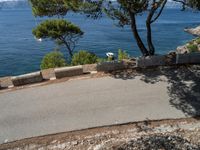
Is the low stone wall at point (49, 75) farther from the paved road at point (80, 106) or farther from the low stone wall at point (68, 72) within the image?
the paved road at point (80, 106)

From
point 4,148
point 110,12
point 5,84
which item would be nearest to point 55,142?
point 4,148

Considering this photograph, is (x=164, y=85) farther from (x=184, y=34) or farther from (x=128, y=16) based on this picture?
(x=184, y=34)

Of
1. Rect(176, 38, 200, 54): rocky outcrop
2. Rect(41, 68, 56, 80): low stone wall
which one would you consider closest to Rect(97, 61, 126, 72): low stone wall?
Rect(41, 68, 56, 80): low stone wall

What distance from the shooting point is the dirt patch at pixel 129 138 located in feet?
29.0

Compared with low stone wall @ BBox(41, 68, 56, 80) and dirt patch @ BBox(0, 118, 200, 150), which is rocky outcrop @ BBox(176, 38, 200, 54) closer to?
low stone wall @ BBox(41, 68, 56, 80)

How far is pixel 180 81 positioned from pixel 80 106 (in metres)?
4.91

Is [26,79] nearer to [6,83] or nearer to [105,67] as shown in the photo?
[6,83]

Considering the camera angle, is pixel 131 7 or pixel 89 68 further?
pixel 89 68

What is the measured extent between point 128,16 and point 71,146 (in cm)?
883

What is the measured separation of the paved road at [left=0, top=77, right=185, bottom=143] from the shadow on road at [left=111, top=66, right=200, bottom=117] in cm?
32

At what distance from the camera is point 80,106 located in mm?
11781

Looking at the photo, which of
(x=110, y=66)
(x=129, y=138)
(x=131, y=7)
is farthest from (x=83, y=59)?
(x=129, y=138)

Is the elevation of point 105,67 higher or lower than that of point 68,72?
higher

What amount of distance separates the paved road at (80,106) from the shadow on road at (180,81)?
319 millimetres
